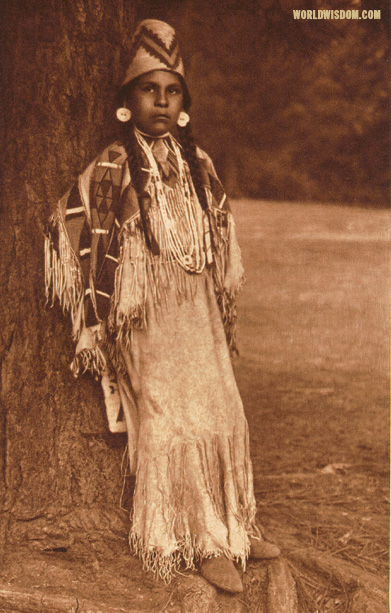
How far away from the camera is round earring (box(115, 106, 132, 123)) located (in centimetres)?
227

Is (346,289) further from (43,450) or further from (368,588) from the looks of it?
(43,450)

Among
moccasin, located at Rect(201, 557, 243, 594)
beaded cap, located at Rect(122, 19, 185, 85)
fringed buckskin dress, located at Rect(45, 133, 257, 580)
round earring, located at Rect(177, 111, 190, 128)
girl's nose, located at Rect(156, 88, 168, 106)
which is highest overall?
beaded cap, located at Rect(122, 19, 185, 85)

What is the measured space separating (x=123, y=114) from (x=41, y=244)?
486 mm

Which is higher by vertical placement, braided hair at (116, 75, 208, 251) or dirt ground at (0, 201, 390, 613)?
braided hair at (116, 75, 208, 251)

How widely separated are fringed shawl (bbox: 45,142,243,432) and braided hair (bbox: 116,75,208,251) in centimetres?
2

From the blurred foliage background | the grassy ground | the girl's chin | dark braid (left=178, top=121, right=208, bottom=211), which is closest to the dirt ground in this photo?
the grassy ground

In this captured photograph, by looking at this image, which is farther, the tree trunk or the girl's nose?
the tree trunk

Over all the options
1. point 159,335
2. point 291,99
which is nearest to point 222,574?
point 159,335

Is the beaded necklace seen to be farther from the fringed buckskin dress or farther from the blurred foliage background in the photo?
the blurred foliage background

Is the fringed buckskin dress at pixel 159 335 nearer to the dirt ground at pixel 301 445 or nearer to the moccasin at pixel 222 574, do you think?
the moccasin at pixel 222 574

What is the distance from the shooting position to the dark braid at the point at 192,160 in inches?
93.3

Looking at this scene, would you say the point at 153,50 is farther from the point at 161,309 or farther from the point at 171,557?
the point at 171,557

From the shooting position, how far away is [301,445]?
10.8 ft

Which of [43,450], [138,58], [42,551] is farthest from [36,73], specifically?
[42,551]
